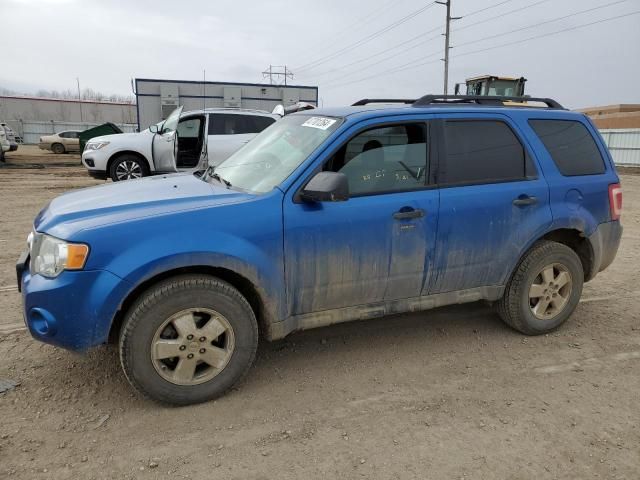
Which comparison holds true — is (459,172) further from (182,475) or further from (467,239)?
(182,475)

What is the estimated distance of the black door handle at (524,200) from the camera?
3736 millimetres

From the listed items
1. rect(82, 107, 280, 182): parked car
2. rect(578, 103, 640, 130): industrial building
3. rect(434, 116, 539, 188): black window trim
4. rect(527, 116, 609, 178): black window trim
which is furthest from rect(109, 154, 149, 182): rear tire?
rect(578, 103, 640, 130): industrial building

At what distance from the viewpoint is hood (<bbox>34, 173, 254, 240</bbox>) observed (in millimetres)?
2863

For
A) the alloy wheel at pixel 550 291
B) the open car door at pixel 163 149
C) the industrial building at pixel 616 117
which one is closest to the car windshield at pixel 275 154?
the alloy wheel at pixel 550 291

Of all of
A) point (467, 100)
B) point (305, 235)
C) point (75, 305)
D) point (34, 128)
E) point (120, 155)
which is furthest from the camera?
point (34, 128)

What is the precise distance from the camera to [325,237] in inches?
124

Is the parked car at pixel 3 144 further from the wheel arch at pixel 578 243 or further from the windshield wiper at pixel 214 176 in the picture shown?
the wheel arch at pixel 578 243

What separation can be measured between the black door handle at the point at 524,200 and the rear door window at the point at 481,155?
0.52 feet

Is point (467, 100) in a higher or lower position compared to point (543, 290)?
higher

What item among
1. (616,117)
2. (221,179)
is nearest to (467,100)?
(221,179)

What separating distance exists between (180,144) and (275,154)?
7.71 metres

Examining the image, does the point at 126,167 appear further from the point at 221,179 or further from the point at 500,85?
the point at 500,85

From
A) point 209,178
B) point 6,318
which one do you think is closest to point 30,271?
point 209,178

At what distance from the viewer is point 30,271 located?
295 centimetres
